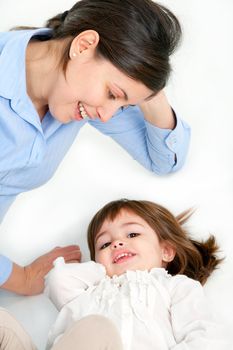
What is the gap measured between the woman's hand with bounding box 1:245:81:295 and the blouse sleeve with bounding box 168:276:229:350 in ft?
1.01

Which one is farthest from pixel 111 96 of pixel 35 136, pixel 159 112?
pixel 159 112

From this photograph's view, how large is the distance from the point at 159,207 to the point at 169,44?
0.49 m

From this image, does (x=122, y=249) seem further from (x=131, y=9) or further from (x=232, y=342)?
(x=131, y=9)

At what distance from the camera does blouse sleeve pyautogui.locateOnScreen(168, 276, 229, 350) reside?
108 centimetres

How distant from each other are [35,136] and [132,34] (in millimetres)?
313

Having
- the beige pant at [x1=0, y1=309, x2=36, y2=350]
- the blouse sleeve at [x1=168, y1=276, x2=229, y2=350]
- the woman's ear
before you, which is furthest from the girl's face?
the woman's ear

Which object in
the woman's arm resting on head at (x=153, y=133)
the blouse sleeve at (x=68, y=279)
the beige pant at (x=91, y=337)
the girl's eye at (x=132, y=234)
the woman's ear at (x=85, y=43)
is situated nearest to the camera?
the beige pant at (x=91, y=337)

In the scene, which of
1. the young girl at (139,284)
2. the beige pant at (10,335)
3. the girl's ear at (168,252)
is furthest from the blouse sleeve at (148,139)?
the beige pant at (10,335)

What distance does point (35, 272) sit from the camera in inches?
55.7

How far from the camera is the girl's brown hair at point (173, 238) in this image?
1393mm

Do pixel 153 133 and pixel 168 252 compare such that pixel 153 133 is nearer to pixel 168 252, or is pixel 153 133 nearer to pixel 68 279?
pixel 168 252

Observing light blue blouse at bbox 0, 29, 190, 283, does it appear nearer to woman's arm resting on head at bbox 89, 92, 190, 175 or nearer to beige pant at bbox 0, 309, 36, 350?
woman's arm resting on head at bbox 89, 92, 190, 175

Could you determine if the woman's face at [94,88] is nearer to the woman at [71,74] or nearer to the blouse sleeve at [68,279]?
the woman at [71,74]

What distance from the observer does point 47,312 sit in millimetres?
1360
